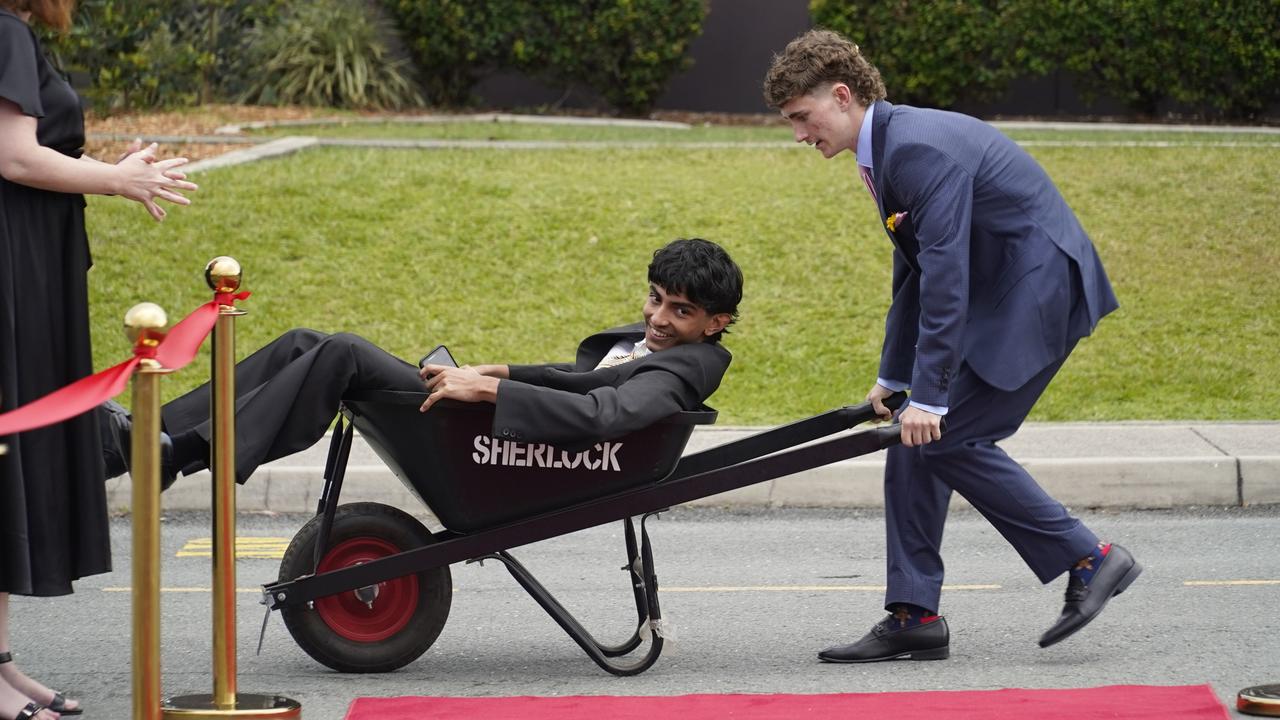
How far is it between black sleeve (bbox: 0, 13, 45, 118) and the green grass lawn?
5.23 meters

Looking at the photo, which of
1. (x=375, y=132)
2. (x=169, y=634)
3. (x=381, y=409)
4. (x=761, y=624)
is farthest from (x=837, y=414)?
(x=375, y=132)

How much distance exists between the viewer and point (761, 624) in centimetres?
517

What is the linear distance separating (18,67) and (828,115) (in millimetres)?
2131

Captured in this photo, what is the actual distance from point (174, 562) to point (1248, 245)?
25.3 feet

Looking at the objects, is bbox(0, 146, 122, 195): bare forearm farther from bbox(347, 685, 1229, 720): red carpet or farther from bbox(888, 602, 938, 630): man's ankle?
bbox(888, 602, 938, 630): man's ankle

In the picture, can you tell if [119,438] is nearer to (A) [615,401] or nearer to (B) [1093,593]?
(A) [615,401]

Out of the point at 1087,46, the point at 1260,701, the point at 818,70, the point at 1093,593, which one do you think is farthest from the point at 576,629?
the point at 1087,46

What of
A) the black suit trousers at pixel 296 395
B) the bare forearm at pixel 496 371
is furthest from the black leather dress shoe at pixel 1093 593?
the black suit trousers at pixel 296 395

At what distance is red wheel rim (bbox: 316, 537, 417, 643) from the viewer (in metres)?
4.41

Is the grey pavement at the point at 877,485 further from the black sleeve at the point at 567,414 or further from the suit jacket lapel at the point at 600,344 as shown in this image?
the black sleeve at the point at 567,414

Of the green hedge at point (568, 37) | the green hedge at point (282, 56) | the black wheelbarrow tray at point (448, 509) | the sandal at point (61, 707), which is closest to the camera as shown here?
the sandal at point (61, 707)

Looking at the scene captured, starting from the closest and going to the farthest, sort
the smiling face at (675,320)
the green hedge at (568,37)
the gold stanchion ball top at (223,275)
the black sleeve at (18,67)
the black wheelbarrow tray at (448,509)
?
1. the black sleeve at (18,67)
2. the gold stanchion ball top at (223,275)
3. the black wheelbarrow tray at (448,509)
4. the smiling face at (675,320)
5. the green hedge at (568,37)

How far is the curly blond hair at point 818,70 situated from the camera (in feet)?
14.4

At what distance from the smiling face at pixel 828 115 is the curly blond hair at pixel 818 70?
19 millimetres
